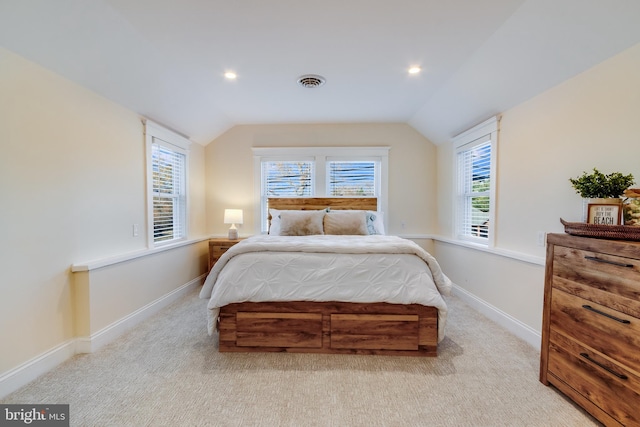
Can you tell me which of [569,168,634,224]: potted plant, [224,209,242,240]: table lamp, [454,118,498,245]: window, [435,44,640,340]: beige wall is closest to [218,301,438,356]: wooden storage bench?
[435,44,640,340]: beige wall

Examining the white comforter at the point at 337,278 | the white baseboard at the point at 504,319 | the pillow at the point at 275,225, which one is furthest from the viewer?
the pillow at the point at 275,225

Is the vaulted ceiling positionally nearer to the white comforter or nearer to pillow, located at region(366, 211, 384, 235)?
pillow, located at region(366, 211, 384, 235)

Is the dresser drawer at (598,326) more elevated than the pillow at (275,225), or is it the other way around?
the pillow at (275,225)

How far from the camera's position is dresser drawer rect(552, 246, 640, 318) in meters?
1.20

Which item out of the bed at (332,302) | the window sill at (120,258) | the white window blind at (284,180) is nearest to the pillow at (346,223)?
the white window blind at (284,180)

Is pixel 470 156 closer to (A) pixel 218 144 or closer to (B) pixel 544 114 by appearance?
(B) pixel 544 114

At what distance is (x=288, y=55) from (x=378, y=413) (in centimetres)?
274

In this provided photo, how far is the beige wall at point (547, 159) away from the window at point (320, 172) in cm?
170

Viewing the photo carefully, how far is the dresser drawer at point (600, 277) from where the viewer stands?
120 cm

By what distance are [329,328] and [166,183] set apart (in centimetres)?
273

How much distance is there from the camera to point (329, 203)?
393 cm

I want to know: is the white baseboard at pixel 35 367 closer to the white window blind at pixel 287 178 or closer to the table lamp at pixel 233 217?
the table lamp at pixel 233 217

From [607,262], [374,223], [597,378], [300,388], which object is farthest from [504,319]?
[300,388]

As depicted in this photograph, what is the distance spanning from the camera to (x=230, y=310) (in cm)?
202
